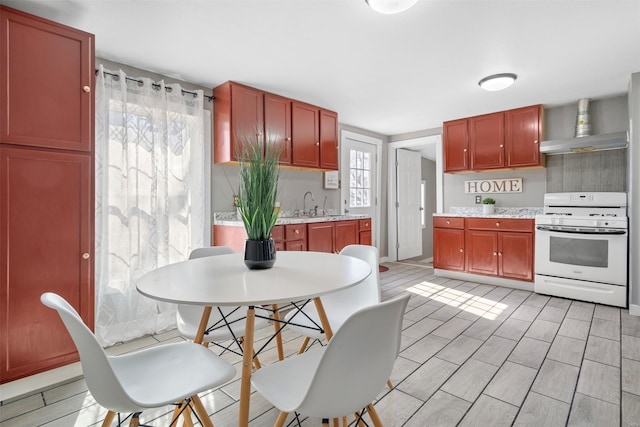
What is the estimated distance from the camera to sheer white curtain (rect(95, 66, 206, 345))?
8.68 ft

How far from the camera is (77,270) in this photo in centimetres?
212

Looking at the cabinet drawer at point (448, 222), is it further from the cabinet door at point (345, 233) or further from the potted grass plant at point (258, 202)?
the potted grass plant at point (258, 202)

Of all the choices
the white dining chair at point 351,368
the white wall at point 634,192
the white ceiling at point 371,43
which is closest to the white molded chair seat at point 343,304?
the white dining chair at point 351,368

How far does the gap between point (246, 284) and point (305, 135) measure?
3.00 meters

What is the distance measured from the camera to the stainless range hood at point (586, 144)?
11.5 ft

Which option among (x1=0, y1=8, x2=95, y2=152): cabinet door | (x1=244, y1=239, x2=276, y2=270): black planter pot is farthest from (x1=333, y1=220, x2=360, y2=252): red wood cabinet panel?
(x1=0, y1=8, x2=95, y2=152): cabinet door

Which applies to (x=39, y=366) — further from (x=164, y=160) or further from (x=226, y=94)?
(x=226, y=94)

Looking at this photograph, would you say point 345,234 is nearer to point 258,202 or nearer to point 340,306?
point 340,306

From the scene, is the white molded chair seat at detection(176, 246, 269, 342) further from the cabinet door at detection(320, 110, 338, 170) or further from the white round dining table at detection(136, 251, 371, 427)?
the cabinet door at detection(320, 110, 338, 170)

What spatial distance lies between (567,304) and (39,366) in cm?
458

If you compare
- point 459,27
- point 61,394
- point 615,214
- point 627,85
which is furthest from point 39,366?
point 627,85

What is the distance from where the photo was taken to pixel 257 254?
1.58 metres

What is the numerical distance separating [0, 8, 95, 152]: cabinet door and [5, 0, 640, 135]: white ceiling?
194 millimetres

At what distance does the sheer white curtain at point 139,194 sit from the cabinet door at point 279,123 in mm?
779
